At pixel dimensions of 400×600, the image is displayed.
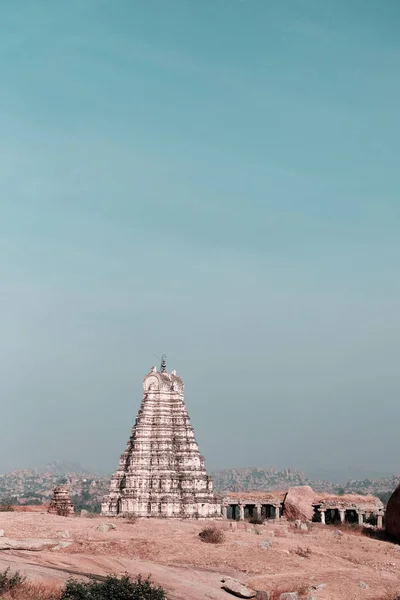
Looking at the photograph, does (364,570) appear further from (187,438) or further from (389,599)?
(187,438)

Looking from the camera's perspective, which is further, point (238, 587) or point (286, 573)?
point (286, 573)

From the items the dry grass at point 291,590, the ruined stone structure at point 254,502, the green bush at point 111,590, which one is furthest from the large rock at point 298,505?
the green bush at point 111,590

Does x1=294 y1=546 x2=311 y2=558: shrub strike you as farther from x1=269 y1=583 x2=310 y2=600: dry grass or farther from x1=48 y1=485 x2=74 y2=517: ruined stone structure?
x1=48 y1=485 x2=74 y2=517: ruined stone structure

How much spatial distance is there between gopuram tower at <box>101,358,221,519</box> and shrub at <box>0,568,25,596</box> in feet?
84.7

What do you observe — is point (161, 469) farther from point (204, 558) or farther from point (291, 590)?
point (291, 590)

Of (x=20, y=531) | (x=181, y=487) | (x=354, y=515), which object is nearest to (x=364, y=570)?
(x=20, y=531)

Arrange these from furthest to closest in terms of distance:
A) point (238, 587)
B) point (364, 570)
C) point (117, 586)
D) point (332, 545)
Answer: point (332, 545) → point (364, 570) → point (238, 587) → point (117, 586)

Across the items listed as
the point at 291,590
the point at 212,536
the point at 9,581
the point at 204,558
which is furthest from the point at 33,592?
the point at 212,536

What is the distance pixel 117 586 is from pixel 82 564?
5.25 meters

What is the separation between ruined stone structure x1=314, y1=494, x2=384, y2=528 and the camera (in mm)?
62062

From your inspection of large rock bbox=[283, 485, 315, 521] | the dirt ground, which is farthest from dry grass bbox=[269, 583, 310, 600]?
large rock bbox=[283, 485, 315, 521]

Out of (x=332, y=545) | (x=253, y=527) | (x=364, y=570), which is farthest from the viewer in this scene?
(x=253, y=527)

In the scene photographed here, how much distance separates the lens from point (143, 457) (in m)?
53.8

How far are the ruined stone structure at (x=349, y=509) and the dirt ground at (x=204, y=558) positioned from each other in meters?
17.9
